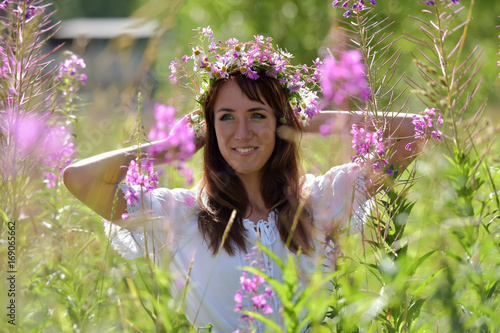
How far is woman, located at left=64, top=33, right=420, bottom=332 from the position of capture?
114 inches

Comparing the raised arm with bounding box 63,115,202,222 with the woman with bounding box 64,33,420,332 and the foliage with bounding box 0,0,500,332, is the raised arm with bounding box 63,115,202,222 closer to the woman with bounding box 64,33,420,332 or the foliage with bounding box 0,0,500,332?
the woman with bounding box 64,33,420,332

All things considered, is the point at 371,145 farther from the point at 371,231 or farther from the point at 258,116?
the point at 258,116

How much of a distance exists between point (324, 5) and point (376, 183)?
1237 centimetres

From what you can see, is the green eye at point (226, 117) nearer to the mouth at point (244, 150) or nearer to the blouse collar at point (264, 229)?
the mouth at point (244, 150)

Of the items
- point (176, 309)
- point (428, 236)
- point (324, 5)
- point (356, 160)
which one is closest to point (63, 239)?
point (176, 309)

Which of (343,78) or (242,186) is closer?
(343,78)

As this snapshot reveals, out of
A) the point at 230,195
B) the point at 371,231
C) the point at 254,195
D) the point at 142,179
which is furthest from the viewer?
the point at 254,195

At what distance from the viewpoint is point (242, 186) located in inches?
125

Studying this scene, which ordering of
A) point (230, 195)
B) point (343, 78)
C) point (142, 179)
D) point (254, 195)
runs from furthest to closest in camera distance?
point (254, 195), point (230, 195), point (142, 179), point (343, 78)

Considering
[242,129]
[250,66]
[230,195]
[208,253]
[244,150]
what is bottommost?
[208,253]

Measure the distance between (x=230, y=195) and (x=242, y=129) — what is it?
14.2 inches

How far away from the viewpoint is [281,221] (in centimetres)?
303

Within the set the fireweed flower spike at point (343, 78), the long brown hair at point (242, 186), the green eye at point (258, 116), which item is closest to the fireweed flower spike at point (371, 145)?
the fireweed flower spike at point (343, 78)

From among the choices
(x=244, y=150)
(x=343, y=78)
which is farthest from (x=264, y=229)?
(x=343, y=78)
